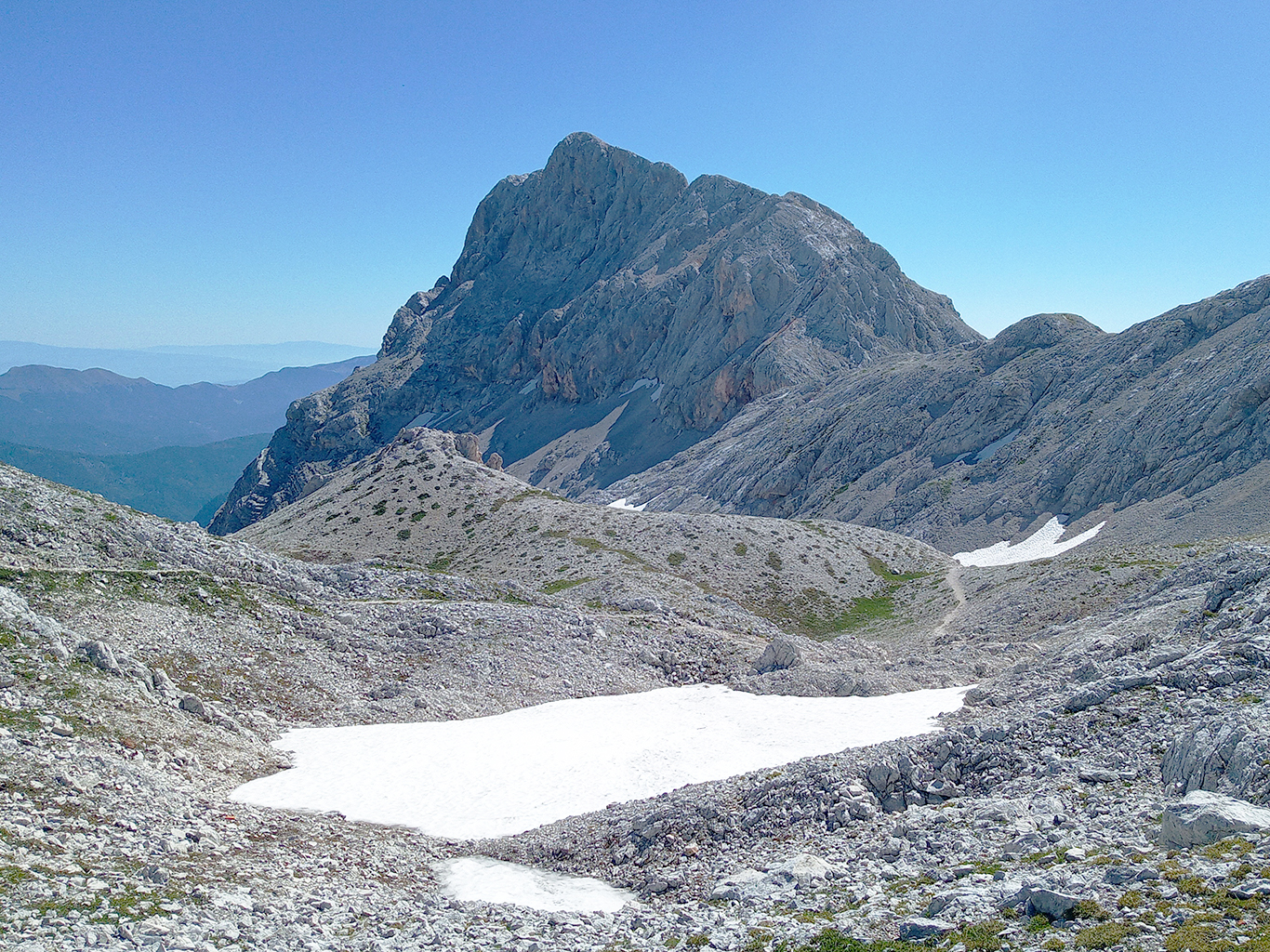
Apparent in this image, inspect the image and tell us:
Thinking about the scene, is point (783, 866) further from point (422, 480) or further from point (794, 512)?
point (794, 512)

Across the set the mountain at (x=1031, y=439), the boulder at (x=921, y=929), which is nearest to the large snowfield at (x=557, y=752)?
the boulder at (x=921, y=929)

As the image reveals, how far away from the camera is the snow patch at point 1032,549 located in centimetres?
9169

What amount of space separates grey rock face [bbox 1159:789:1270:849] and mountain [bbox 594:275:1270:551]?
249ft

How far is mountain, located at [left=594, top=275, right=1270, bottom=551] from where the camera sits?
90.2m

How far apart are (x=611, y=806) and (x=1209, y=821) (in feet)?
54.0

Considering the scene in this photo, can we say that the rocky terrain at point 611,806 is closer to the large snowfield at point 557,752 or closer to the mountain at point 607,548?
the large snowfield at point 557,752

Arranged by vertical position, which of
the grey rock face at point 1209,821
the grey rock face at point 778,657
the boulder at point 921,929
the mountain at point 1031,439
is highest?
the mountain at point 1031,439

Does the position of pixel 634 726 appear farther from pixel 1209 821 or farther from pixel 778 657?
pixel 1209 821

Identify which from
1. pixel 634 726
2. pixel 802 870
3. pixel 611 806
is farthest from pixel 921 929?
pixel 634 726

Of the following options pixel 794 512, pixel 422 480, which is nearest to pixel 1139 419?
pixel 794 512

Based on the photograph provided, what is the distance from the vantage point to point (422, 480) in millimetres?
91688

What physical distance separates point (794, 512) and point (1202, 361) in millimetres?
59025

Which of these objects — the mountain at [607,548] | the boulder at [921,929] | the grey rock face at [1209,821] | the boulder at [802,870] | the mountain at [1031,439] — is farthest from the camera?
the mountain at [1031,439]

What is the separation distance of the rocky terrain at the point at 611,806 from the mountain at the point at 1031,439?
51.5m
